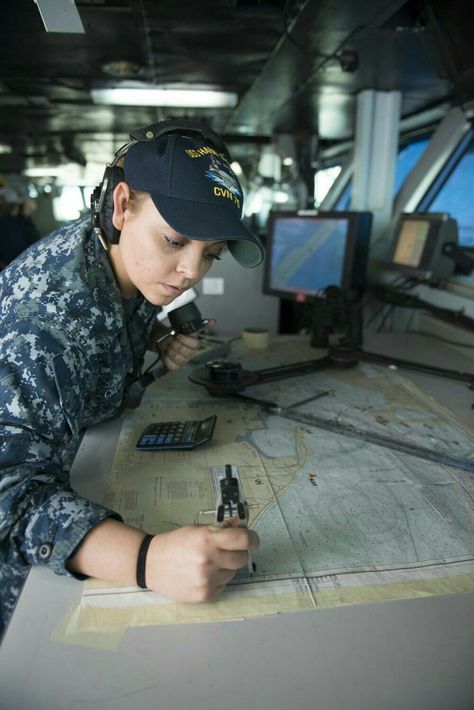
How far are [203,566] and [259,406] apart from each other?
0.66m

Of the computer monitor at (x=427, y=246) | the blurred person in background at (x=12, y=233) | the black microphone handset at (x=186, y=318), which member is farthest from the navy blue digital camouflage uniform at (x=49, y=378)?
the blurred person in background at (x=12, y=233)

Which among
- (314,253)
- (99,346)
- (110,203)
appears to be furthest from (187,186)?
(314,253)

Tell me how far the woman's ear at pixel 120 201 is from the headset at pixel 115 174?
2 centimetres

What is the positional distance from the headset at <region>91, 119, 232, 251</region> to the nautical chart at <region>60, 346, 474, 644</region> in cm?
42

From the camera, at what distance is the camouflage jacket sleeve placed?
0.65 meters

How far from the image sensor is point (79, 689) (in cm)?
51

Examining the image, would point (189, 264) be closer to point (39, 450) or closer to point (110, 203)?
point (110, 203)

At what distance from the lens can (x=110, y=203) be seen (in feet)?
2.87

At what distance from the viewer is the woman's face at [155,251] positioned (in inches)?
32.7

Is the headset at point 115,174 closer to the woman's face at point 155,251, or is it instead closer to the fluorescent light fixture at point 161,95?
the woman's face at point 155,251

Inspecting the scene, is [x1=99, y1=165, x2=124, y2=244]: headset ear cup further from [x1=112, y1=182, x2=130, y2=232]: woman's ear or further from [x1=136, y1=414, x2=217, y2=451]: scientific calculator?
[x1=136, y1=414, x2=217, y2=451]: scientific calculator

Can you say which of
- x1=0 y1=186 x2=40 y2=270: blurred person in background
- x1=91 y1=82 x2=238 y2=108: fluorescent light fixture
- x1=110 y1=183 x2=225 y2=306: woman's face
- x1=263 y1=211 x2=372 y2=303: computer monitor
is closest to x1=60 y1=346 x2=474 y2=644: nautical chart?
x1=110 y1=183 x2=225 y2=306: woman's face

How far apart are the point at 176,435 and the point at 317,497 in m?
0.32

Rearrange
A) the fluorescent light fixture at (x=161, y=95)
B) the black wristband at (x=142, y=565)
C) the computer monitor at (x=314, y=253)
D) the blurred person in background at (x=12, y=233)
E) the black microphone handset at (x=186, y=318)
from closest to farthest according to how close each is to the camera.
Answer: the black wristband at (x=142, y=565), the black microphone handset at (x=186, y=318), the computer monitor at (x=314, y=253), the fluorescent light fixture at (x=161, y=95), the blurred person in background at (x=12, y=233)
